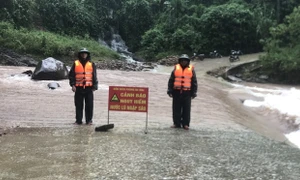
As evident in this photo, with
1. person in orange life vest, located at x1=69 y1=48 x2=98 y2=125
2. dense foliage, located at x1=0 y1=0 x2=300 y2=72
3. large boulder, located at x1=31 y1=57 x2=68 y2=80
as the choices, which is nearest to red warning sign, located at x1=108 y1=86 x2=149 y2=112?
person in orange life vest, located at x1=69 y1=48 x2=98 y2=125

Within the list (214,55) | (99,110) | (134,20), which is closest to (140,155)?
(99,110)

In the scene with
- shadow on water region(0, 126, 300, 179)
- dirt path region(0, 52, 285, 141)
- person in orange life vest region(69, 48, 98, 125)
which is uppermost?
person in orange life vest region(69, 48, 98, 125)

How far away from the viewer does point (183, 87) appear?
8.72 meters

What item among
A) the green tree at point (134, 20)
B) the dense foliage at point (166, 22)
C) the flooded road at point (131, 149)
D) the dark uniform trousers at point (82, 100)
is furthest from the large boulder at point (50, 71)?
the green tree at point (134, 20)

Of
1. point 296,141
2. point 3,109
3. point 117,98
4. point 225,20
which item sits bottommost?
point 296,141

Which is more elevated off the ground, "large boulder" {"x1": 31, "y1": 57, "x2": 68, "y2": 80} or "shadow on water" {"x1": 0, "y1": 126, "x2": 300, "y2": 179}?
"large boulder" {"x1": 31, "y1": 57, "x2": 68, "y2": 80}

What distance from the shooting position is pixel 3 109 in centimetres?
1100

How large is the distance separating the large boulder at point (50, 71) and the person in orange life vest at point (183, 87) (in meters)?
10.2

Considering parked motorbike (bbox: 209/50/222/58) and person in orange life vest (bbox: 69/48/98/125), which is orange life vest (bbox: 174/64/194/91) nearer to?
person in orange life vest (bbox: 69/48/98/125)

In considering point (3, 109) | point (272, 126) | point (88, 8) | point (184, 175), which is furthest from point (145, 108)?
point (88, 8)

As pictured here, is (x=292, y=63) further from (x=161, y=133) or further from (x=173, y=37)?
(x=161, y=133)

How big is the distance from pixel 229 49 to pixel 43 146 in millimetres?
32851

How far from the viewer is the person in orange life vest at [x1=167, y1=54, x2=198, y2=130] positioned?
870 centimetres

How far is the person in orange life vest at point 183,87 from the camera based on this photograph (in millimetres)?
8695
